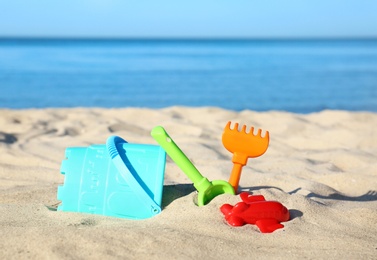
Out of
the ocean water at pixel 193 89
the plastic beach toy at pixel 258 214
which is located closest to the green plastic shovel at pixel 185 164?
the plastic beach toy at pixel 258 214

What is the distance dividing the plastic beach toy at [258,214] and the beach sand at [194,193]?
0.03 meters

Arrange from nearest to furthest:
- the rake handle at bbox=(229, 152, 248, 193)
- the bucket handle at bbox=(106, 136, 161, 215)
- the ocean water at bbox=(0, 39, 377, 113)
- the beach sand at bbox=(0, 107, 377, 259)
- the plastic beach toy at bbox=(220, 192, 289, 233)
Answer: the beach sand at bbox=(0, 107, 377, 259) → the plastic beach toy at bbox=(220, 192, 289, 233) → the bucket handle at bbox=(106, 136, 161, 215) → the rake handle at bbox=(229, 152, 248, 193) → the ocean water at bbox=(0, 39, 377, 113)

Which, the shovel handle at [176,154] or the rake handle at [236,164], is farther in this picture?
the rake handle at [236,164]

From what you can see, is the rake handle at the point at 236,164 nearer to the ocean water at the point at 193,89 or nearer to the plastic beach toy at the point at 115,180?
the plastic beach toy at the point at 115,180

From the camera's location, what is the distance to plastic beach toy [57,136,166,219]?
8.85ft

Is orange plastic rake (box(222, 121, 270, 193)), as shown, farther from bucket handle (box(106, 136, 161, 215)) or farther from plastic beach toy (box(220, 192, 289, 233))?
bucket handle (box(106, 136, 161, 215))

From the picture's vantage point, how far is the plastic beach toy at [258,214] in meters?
2.52

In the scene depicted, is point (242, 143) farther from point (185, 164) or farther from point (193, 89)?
point (193, 89)

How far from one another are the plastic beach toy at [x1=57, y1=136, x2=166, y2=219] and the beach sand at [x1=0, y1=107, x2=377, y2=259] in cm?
8

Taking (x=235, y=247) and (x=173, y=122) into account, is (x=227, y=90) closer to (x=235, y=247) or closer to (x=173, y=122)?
(x=173, y=122)

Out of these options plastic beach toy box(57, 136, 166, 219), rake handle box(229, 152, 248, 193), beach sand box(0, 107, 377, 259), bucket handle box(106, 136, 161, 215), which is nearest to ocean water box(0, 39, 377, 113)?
beach sand box(0, 107, 377, 259)

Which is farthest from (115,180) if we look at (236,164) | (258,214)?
(258,214)

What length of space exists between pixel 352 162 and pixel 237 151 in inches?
74.1

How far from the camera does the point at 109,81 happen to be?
535 inches
